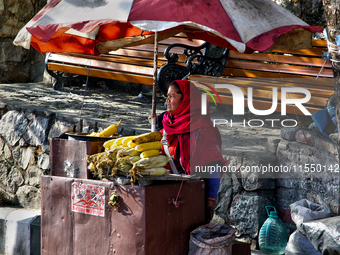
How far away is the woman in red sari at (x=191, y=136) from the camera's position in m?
3.12

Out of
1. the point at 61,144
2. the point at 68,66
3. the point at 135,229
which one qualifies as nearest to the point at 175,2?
the point at 61,144

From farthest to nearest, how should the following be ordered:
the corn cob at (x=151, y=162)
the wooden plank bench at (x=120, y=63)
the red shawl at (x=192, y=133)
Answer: the wooden plank bench at (x=120, y=63), the red shawl at (x=192, y=133), the corn cob at (x=151, y=162)

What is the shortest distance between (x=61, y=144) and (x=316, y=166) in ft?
7.40

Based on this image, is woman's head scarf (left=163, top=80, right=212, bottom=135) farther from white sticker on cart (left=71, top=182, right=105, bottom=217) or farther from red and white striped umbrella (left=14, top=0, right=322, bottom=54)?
white sticker on cart (left=71, top=182, right=105, bottom=217)

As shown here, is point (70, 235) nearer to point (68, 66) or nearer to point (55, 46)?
point (55, 46)

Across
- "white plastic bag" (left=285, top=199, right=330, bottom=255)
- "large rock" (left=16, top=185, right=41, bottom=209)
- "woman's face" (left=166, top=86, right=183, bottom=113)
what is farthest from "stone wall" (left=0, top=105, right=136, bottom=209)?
"white plastic bag" (left=285, top=199, right=330, bottom=255)

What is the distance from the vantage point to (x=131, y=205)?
2705 mm

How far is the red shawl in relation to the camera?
312 centimetres

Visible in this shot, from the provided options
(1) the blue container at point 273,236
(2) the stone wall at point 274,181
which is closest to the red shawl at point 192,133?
(2) the stone wall at point 274,181

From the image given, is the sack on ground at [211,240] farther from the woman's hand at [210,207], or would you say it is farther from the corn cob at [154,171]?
the corn cob at [154,171]

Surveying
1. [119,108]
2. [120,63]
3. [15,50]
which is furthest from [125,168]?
[15,50]

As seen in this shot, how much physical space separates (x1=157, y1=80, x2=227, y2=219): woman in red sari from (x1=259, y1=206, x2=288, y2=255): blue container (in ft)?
2.56

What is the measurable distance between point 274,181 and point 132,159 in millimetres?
1752

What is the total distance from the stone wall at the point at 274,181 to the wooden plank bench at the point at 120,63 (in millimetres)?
2333
